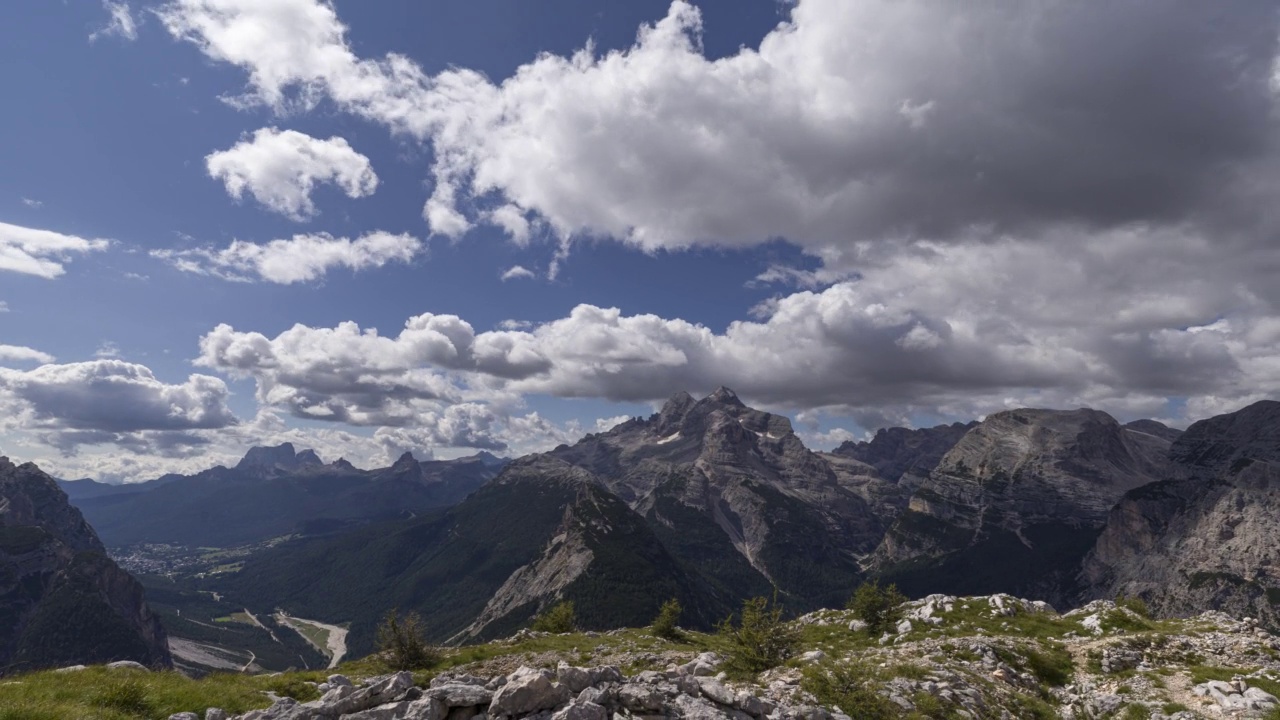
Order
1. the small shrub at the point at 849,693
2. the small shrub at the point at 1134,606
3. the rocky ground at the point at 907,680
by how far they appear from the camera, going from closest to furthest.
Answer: the rocky ground at the point at 907,680 → the small shrub at the point at 849,693 → the small shrub at the point at 1134,606

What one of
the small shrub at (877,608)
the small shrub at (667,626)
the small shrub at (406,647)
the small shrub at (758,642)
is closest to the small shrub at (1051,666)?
the small shrub at (758,642)

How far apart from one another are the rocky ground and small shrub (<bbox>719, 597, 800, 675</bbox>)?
1.67 meters

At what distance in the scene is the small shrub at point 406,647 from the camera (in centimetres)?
4544

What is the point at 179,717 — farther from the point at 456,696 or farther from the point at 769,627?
the point at 769,627

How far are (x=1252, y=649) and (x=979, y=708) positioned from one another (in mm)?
32947

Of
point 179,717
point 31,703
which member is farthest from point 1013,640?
point 31,703

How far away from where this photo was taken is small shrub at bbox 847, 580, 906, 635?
6971 cm

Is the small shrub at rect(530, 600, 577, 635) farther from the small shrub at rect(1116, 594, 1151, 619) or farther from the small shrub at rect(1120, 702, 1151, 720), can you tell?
the small shrub at rect(1116, 594, 1151, 619)

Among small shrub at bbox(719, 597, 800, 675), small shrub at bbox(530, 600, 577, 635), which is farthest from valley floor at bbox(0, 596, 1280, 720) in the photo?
small shrub at bbox(530, 600, 577, 635)

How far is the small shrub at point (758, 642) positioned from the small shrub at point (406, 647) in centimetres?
2593

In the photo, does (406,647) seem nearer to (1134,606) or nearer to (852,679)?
(852,679)

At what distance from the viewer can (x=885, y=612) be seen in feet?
236

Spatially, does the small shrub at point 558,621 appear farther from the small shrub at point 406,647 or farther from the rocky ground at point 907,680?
the small shrub at point 406,647

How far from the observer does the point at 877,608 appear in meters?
71.9
